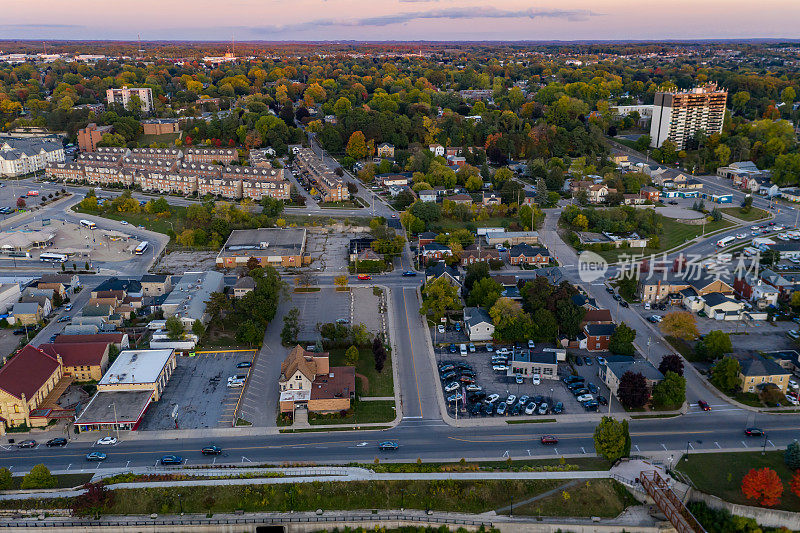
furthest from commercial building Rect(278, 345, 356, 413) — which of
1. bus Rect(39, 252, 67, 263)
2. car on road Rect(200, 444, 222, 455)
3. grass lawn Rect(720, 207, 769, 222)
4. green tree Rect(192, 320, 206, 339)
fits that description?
grass lawn Rect(720, 207, 769, 222)

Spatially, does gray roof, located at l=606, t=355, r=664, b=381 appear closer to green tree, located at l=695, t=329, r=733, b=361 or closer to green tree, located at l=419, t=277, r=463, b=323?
green tree, located at l=695, t=329, r=733, b=361

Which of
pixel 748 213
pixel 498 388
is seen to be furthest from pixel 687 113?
pixel 498 388

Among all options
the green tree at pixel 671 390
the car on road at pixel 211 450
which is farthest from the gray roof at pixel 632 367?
the car on road at pixel 211 450

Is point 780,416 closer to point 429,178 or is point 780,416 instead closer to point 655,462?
point 655,462

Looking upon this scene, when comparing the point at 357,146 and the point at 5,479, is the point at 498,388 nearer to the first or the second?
the point at 5,479

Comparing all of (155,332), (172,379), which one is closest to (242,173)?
(155,332)

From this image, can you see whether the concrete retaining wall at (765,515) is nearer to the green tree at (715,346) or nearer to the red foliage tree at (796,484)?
the red foliage tree at (796,484)
